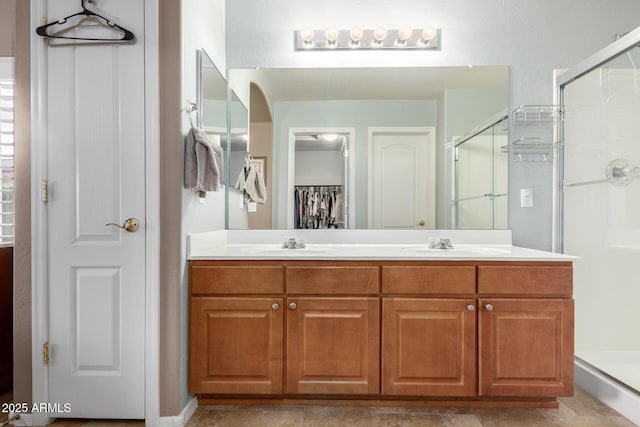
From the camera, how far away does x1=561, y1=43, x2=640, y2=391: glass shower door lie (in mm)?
2256

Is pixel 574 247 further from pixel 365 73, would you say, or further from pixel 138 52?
pixel 138 52

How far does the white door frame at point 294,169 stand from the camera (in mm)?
2512

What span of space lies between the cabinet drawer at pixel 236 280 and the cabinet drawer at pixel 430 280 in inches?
22.6

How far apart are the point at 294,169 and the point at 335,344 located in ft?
3.84

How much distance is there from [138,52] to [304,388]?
1.85 m

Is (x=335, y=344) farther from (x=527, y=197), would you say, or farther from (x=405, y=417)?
(x=527, y=197)

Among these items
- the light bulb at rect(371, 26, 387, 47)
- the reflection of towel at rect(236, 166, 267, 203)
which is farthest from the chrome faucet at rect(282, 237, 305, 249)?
the light bulb at rect(371, 26, 387, 47)

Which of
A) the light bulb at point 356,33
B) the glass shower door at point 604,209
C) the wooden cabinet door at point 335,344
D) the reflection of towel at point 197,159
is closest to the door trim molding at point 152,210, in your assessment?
the reflection of towel at point 197,159

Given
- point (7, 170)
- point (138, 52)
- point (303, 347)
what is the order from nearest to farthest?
point (138, 52) < point (303, 347) < point (7, 170)

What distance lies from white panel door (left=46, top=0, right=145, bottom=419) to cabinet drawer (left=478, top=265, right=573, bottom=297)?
5.62 feet

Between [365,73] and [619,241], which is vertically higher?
[365,73]

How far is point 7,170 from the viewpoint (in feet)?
7.85

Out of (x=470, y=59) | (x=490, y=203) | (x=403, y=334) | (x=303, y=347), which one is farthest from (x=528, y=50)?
(x=303, y=347)

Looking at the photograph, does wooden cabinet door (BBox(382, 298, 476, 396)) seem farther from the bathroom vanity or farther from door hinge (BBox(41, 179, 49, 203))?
door hinge (BBox(41, 179, 49, 203))
